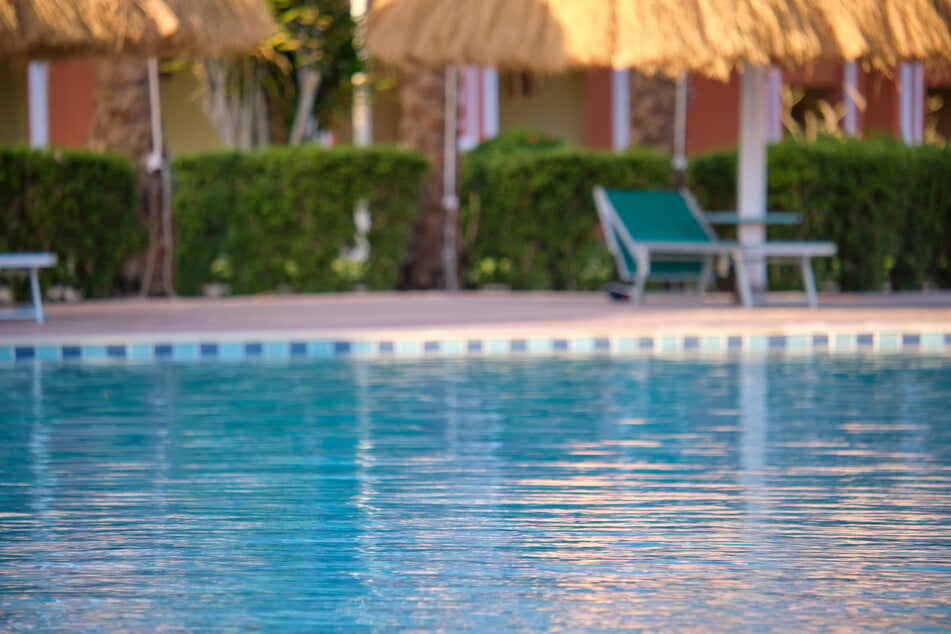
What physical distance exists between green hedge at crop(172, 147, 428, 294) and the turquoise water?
206 inches

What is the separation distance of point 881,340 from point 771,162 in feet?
14.1

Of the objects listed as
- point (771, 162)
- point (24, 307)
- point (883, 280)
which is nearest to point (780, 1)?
point (771, 162)

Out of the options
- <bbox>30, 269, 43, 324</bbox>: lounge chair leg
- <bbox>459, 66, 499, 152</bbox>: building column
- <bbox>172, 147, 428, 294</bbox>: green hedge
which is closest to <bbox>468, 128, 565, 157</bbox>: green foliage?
<bbox>459, 66, 499, 152</bbox>: building column

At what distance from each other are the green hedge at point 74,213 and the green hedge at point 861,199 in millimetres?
4759

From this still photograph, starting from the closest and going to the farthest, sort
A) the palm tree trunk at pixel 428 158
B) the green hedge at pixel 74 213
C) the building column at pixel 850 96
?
the green hedge at pixel 74 213 → the palm tree trunk at pixel 428 158 → the building column at pixel 850 96

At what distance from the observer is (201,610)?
3.78 meters

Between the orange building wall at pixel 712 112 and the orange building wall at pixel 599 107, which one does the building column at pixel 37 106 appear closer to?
the orange building wall at pixel 599 107

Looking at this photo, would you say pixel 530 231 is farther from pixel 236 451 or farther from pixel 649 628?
pixel 649 628

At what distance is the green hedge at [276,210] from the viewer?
561 inches

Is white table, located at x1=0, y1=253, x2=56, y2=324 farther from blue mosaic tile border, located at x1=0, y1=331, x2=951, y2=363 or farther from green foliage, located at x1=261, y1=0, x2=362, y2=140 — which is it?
green foliage, located at x1=261, y1=0, x2=362, y2=140

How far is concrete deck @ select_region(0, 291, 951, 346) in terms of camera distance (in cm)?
1037

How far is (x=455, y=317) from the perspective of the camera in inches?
461

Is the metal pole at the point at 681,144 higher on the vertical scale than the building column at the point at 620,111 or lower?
lower

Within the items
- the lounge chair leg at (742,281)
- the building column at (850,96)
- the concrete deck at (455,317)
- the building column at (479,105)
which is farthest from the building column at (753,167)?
the building column at (850,96)
